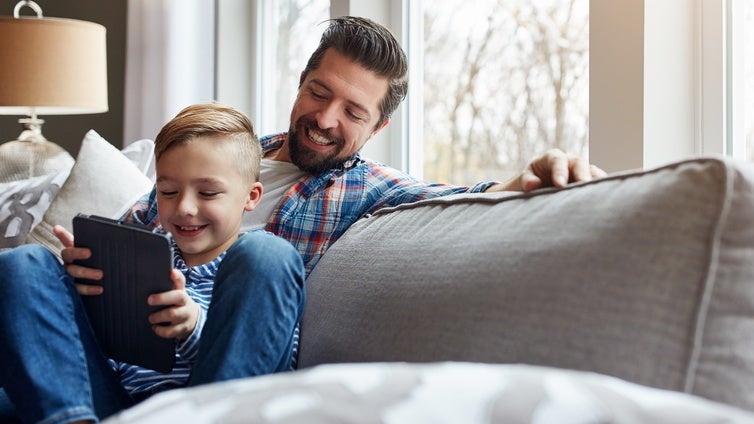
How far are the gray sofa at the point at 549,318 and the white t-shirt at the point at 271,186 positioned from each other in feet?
1.89

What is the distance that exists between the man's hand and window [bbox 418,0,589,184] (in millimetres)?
906

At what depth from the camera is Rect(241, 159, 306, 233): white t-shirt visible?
5.72ft

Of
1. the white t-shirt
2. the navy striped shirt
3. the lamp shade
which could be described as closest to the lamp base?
the lamp shade

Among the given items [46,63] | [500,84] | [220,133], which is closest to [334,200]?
[220,133]

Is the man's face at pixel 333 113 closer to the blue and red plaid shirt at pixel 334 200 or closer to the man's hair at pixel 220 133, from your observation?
the blue and red plaid shirt at pixel 334 200

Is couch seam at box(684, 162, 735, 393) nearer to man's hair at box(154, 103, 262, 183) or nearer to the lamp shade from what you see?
man's hair at box(154, 103, 262, 183)

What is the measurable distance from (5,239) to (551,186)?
164 cm

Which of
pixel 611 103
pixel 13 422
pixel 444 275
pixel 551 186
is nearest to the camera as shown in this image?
pixel 444 275

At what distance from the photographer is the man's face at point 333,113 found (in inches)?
69.4

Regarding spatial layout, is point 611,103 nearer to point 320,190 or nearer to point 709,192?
point 320,190

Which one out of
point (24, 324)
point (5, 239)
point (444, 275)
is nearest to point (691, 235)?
point (444, 275)

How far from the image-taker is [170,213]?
144 cm

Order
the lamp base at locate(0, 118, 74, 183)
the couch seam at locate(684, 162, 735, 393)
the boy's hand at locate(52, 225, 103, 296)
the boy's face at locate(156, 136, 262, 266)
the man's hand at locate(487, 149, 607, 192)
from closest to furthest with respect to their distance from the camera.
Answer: the couch seam at locate(684, 162, 735, 393), the man's hand at locate(487, 149, 607, 192), the boy's hand at locate(52, 225, 103, 296), the boy's face at locate(156, 136, 262, 266), the lamp base at locate(0, 118, 74, 183)

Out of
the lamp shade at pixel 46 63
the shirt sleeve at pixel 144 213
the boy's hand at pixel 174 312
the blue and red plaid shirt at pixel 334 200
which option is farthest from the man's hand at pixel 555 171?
the lamp shade at pixel 46 63
